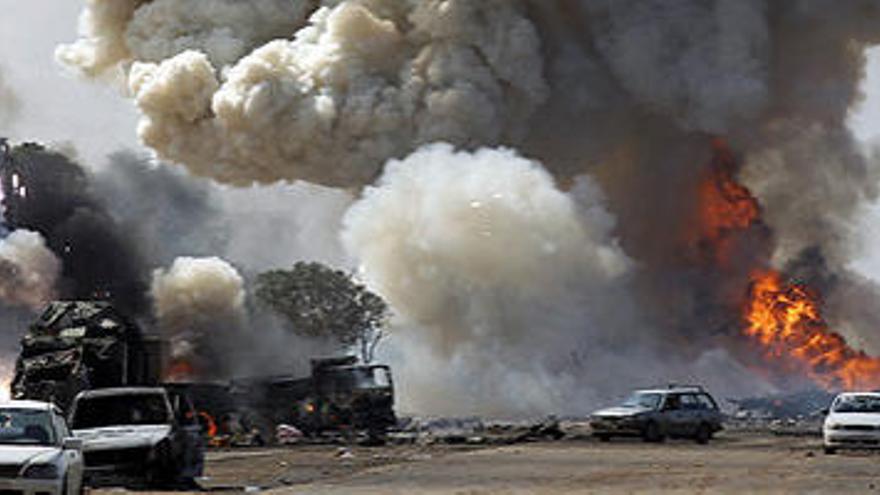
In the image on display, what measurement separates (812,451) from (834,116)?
46.2 metres

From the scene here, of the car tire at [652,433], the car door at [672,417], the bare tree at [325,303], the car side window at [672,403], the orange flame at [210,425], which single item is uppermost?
the bare tree at [325,303]

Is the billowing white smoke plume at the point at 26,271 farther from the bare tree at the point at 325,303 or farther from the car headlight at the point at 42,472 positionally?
the car headlight at the point at 42,472

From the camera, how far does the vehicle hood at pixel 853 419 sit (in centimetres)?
3875

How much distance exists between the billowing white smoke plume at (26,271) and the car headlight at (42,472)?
5455 cm

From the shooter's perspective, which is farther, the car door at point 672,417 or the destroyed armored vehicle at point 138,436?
the car door at point 672,417

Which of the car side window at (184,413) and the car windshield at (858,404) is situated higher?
the car windshield at (858,404)

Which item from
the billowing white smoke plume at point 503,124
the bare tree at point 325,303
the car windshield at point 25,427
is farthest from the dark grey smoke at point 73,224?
the car windshield at point 25,427

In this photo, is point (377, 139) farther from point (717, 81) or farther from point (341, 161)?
point (717, 81)

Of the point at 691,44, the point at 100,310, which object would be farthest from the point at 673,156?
the point at 100,310

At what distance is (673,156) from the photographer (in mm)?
80500

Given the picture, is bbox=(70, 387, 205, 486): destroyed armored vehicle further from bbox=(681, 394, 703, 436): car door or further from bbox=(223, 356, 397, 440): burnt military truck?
bbox=(223, 356, 397, 440): burnt military truck

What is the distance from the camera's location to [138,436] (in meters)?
26.5

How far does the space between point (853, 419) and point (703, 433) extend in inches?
351

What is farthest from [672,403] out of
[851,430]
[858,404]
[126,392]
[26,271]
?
[26,271]
